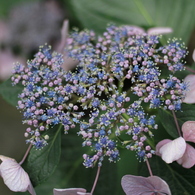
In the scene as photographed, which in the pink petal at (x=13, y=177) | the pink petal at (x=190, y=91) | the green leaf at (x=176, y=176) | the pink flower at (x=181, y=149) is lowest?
the green leaf at (x=176, y=176)

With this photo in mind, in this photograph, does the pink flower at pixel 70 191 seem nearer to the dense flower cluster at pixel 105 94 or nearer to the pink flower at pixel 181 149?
the dense flower cluster at pixel 105 94

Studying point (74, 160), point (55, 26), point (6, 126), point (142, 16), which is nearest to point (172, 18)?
point (142, 16)

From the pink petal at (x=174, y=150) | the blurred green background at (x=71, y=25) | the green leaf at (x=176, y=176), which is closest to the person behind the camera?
the pink petal at (x=174, y=150)

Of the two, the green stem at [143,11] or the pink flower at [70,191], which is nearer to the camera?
the pink flower at [70,191]

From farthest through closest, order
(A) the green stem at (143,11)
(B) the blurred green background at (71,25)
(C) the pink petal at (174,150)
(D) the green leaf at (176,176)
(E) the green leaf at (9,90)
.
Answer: (A) the green stem at (143,11)
(B) the blurred green background at (71,25)
(E) the green leaf at (9,90)
(D) the green leaf at (176,176)
(C) the pink petal at (174,150)

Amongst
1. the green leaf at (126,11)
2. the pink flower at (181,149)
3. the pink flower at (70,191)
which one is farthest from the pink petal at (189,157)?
the green leaf at (126,11)

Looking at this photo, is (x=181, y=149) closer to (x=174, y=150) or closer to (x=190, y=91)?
(x=174, y=150)

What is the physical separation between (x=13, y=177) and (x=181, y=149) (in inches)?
11.2

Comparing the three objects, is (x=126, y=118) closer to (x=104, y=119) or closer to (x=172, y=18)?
(x=104, y=119)

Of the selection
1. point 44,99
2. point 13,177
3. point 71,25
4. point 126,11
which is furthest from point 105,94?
point 71,25

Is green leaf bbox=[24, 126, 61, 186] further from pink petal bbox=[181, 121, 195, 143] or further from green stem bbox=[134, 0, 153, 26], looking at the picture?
green stem bbox=[134, 0, 153, 26]

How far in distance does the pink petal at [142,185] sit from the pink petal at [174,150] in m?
0.04

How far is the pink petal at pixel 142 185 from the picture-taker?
672 millimetres

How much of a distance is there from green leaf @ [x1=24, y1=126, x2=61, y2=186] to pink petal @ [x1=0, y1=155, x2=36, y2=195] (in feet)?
0.13
